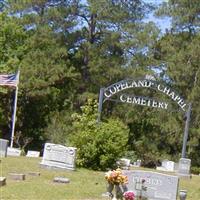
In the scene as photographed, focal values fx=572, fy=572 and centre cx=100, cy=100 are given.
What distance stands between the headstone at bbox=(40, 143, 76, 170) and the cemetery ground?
311 millimetres

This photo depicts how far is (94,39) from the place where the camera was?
4506 cm

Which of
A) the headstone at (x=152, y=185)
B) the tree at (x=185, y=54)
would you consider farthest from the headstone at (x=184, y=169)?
the tree at (x=185, y=54)

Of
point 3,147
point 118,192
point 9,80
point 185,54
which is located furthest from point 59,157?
point 185,54

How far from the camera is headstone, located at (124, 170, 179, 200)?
1320 cm

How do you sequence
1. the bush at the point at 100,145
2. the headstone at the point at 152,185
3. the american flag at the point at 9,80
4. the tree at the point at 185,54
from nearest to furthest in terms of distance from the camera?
the headstone at the point at 152,185 → the bush at the point at 100,145 → the american flag at the point at 9,80 → the tree at the point at 185,54

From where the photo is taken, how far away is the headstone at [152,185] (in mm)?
13195

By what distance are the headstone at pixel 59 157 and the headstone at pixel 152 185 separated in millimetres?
6363

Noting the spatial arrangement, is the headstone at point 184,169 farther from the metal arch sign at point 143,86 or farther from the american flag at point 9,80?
the american flag at point 9,80

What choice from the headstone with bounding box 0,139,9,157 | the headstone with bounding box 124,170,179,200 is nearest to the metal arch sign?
the headstone with bounding box 0,139,9,157

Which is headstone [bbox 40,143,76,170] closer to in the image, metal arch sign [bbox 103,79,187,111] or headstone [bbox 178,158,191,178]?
headstone [bbox 178,158,191,178]

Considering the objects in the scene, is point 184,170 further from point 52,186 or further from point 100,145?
point 52,186

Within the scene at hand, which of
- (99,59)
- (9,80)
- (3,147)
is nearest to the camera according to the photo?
(3,147)

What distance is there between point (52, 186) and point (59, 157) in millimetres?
4721

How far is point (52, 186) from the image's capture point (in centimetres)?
1476
